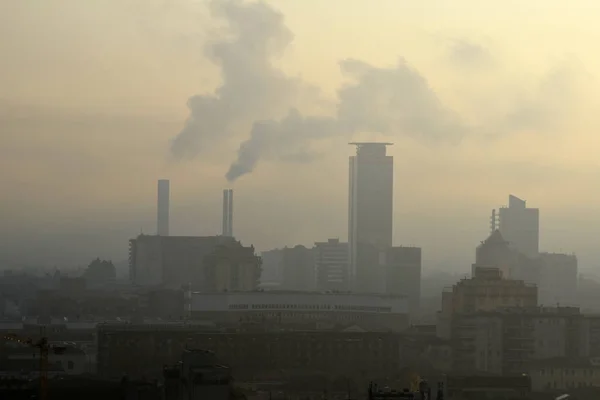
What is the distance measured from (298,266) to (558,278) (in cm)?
1960

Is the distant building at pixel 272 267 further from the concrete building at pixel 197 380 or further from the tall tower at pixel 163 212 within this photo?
the concrete building at pixel 197 380

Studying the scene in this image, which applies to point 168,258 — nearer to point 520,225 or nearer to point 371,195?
point 371,195

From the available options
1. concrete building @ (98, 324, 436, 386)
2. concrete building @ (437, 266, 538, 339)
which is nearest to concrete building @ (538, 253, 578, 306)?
concrete building @ (437, 266, 538, 339)

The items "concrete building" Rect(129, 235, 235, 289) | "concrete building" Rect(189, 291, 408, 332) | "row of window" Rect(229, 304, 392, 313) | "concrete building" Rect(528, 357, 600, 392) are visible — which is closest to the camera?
"concrete building" Rect(528, 357, 600, 392)

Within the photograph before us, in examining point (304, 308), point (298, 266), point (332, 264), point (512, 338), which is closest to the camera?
point (512, 338)

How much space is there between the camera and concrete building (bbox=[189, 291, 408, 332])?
87.4 metres

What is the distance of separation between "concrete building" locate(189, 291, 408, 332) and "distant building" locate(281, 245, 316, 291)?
4029 centimetres

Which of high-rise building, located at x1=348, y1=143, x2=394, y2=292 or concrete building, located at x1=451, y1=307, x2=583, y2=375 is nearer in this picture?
concrete building, located at x1=451, y1=307, x2=583, y2=375

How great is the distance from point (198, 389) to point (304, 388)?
58.7ft

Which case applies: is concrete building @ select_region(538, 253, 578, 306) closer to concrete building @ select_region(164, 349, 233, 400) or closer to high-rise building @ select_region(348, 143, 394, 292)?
high-rise building @ select_region(348, 143, 394, 292)

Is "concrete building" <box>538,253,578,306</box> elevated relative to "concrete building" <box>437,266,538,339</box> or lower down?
elevated

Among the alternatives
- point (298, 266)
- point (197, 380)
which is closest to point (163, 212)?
point (298, 266)

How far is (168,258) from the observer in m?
127

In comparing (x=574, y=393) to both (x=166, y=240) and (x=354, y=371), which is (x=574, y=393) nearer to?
(x=354, y=371)
